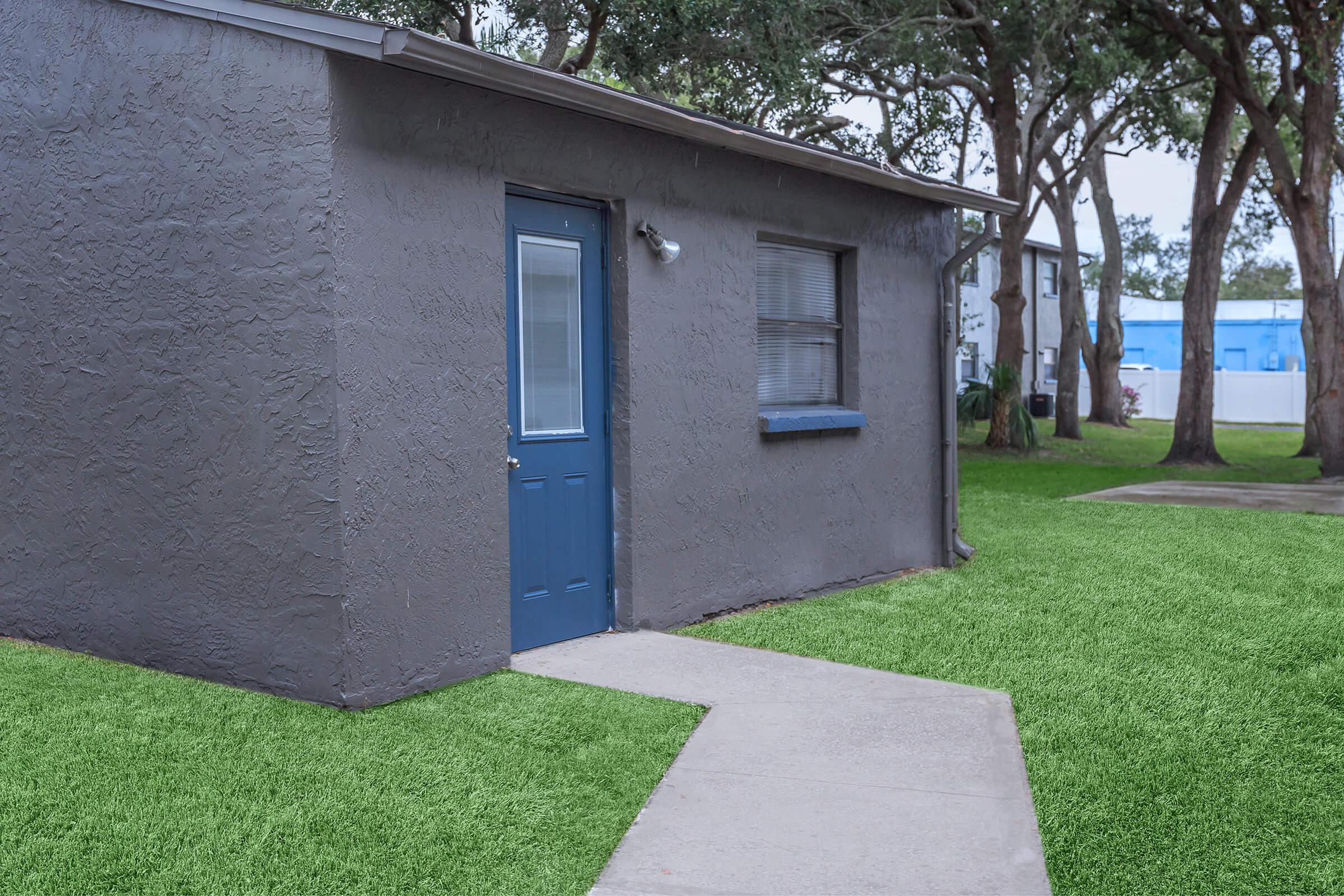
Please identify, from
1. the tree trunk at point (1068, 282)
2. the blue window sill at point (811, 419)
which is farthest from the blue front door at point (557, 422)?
the tree trunk at point (1068, 282)

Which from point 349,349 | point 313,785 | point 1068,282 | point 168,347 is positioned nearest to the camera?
point 313,785

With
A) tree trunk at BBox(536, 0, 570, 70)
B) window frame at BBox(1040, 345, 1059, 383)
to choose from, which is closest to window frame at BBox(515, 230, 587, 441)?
tree trunk at BBox(536, 0, 570, 70)

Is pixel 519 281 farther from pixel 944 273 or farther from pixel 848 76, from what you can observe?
pixel 848 76

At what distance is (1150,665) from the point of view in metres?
6.69

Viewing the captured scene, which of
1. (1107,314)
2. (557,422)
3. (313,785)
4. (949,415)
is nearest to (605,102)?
(557,422)

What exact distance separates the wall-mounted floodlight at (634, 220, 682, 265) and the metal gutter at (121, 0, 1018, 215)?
21.8 inches

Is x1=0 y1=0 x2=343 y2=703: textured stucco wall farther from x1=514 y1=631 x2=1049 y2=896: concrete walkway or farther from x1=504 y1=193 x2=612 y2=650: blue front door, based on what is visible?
x1=514 y1=631 x2=1049 y2=896: concrete walkway

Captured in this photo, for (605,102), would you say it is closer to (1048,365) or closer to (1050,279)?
(1050,279)

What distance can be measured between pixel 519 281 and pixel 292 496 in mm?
1735

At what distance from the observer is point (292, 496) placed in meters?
5.63

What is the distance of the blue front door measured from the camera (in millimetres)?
6617

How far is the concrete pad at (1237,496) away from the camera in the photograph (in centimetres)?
1400

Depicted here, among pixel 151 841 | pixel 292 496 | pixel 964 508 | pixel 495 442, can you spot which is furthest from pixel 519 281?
pixel 964 508

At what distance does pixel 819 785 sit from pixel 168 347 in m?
3.72
